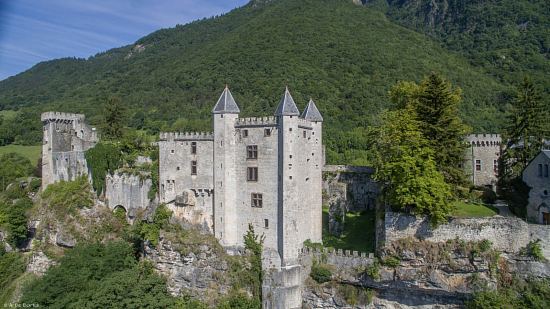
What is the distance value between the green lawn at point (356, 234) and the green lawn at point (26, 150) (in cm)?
4304

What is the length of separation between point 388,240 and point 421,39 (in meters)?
60.4

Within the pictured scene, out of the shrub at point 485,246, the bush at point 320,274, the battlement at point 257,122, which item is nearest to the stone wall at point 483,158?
the shrub at point 485,246

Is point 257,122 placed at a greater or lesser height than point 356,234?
greater

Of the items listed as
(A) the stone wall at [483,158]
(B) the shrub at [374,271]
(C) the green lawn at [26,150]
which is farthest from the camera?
(C) the green lawn at [26,150]

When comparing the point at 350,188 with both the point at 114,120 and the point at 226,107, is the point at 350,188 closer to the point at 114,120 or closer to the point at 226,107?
the point at 226,107

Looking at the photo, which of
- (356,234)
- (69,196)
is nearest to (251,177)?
(356,234)

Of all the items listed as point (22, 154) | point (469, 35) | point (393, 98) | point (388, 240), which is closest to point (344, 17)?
point (469, 35)

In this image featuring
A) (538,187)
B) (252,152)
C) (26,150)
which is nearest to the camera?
(538,187)

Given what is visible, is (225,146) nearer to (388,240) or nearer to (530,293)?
(388,240)

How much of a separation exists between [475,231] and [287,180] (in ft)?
36.5

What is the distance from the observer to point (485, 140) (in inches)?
1394

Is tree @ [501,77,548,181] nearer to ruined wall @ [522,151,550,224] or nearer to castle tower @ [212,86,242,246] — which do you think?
ruined wall @ [522,151,550,224]

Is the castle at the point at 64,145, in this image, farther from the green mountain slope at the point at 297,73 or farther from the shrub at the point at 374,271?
the shrub at the point at 374,271

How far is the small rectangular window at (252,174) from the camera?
3019 cm
